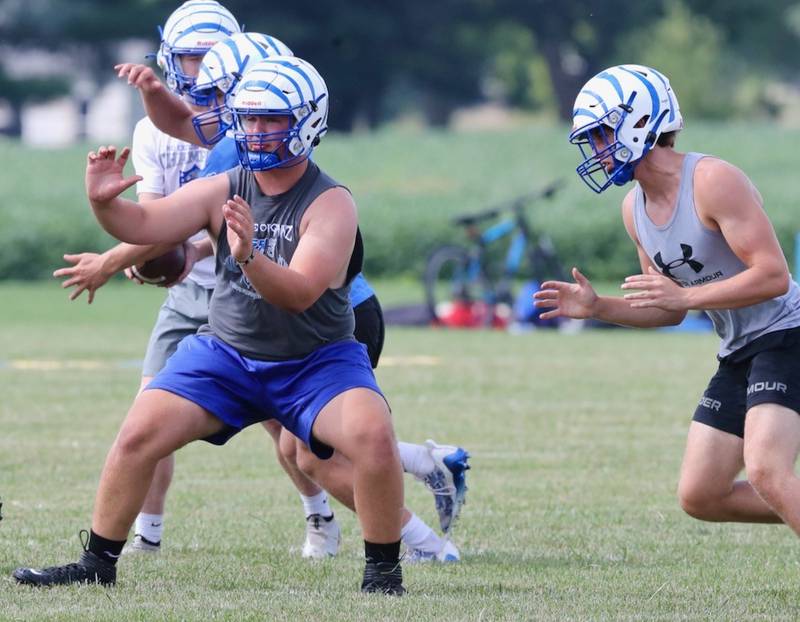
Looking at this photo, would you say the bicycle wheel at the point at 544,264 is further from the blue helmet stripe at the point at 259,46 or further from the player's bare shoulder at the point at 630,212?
the player's bare shoulder at the point at 630,212

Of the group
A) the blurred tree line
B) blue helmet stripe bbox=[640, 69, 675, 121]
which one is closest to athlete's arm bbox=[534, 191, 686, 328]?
blue helmet stripe bbox=[640, 69, 675, 121]

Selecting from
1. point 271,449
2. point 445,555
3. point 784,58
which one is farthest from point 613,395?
point 784,58

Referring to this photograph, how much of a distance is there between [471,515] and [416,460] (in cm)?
107

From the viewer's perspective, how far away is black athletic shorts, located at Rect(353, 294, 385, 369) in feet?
22.7

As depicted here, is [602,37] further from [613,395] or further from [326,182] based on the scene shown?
[326,182]

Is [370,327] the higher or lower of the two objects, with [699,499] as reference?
higher

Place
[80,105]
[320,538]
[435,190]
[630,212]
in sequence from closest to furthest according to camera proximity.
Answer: [630,212] < [320,538] < [435,190] < [80,105]

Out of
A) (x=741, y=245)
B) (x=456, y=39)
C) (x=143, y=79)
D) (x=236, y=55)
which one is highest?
(x=456, y=39)

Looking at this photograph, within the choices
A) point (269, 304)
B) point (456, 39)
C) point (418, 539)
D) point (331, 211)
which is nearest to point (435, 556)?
point (418, 539)

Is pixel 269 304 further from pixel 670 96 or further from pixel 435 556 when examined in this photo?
pixel 670 96

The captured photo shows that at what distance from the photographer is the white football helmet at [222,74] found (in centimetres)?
686

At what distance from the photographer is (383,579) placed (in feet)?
19.8

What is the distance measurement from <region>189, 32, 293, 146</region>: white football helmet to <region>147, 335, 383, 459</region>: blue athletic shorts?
1.19 m

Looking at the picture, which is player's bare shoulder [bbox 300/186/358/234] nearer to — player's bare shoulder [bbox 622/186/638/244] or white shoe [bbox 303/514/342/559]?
player's bare shoulder [bbox 622/186/638/244]
